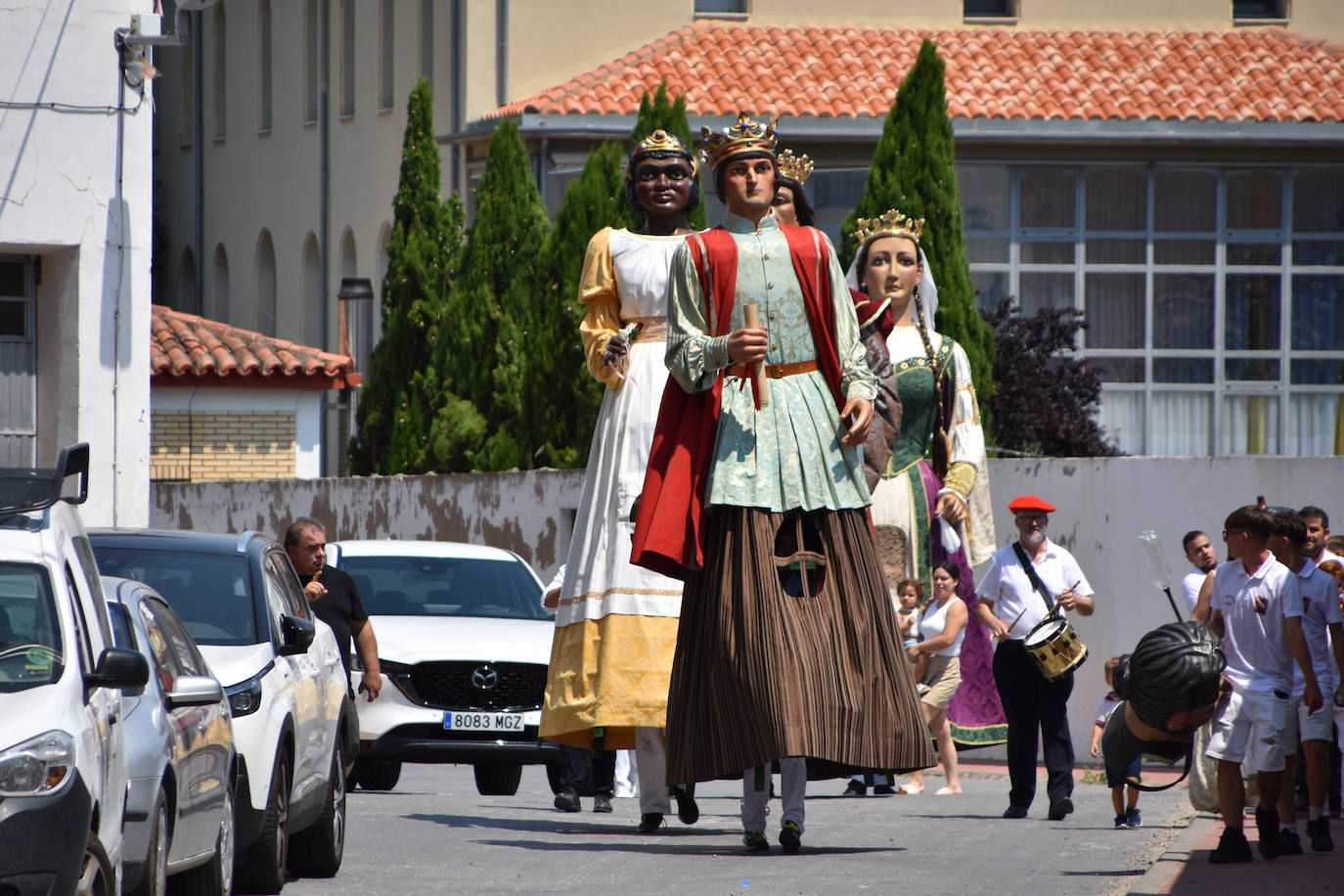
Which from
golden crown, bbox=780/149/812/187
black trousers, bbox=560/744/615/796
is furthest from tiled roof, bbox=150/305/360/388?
golden crown, bbox=780/149/812/187

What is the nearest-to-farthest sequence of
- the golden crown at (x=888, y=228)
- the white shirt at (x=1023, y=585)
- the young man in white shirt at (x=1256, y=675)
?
the young man in white shirt at (x=1256, y=675) → the golden crown at (x=888, y=228) → the white shirt at (x=1023, y=585)

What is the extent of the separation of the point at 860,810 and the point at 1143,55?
84.9 feet

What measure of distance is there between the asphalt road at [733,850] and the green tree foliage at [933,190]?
13441 millimetres

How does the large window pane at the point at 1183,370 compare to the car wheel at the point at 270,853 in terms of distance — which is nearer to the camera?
the car wheel at the point at 270,853

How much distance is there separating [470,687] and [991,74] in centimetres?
2181

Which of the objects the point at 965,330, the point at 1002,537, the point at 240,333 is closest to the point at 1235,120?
the point at 965,330

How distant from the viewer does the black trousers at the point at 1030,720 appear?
1250 centimetres

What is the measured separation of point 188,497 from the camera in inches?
1087

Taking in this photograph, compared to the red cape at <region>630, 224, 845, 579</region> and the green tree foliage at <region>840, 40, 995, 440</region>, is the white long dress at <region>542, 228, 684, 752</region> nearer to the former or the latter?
the red cape at <region>630, 224, 845, 579</region>

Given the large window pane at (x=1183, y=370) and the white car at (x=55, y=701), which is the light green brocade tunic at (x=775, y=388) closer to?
the white car at (x=55, y=701)

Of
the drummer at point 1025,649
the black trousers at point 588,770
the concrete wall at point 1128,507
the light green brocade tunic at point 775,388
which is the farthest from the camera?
the concrete wall at point 1128,507

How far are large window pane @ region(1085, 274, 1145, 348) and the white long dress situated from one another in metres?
26.0

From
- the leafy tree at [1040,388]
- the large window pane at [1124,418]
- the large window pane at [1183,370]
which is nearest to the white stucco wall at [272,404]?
the leafy tree at [1040,388]

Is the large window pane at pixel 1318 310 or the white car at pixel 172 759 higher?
the large window pane at pixel 1318 310
